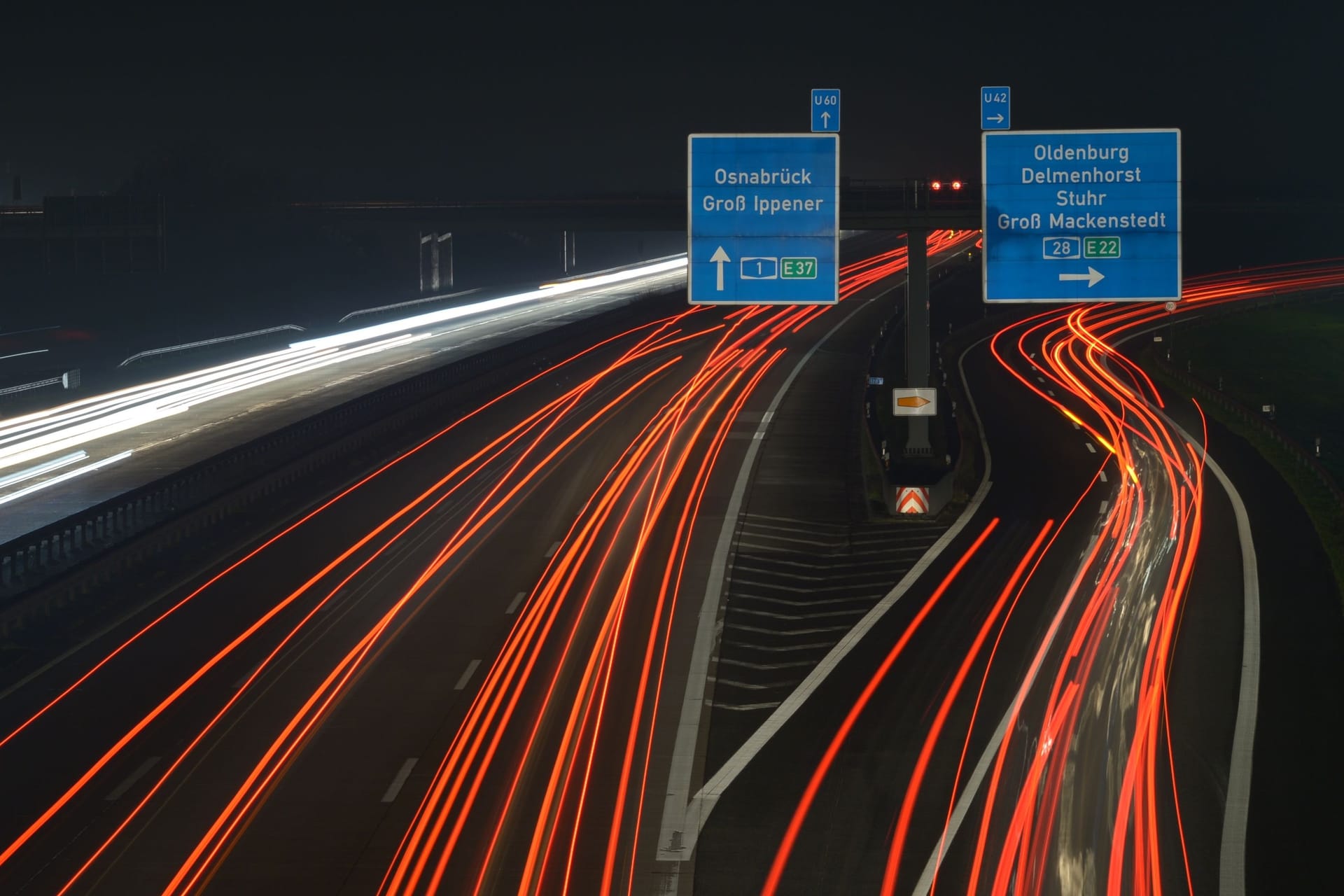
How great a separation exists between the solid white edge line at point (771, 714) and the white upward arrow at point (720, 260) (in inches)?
247

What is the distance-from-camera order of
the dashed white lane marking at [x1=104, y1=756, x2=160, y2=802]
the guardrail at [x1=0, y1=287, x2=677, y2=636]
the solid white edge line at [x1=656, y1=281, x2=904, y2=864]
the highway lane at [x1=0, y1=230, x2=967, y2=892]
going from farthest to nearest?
the guardrail at [x1=0, y1=287, x2=677, y2=636] → the dashed white lane marking at [x1=104, y1=756, x2=160, y2=802] → the solid white edge line at [x1=656, y1=281, x2=904, y2=864] → the highway lane at [x1=0, y1=230, x2=967, y2=892]

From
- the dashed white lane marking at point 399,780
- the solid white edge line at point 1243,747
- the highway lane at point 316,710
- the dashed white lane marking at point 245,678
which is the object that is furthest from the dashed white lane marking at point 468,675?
the solid white edge line at point 1243,747

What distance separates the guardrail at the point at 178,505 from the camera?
2820cm

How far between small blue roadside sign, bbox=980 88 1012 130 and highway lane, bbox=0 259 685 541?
25.0m

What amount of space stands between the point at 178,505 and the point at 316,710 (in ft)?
48.0

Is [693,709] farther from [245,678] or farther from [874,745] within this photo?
[245,678]

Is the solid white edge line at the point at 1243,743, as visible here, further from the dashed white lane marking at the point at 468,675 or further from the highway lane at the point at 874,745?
the dashed white lane marking at the point at 468,675

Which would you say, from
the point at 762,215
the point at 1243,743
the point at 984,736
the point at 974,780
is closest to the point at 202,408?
the point at 762,215

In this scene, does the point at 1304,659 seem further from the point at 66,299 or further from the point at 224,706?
the point at 66,299

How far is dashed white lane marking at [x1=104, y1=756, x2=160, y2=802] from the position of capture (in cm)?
1916

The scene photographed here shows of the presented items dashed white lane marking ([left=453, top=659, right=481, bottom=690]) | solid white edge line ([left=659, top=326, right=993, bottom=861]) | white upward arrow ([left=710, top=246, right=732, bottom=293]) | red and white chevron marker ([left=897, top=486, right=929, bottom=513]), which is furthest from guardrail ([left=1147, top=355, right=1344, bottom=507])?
dashed white lane marking ([left=453, top=659, right=481, bottom=690])

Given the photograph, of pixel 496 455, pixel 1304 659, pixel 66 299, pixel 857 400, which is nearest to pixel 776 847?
pixel 1304 659

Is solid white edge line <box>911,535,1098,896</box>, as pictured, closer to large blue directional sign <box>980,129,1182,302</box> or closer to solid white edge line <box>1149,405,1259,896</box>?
solid white edge line <box>1149,405,1259,896</box>

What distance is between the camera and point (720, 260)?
102 ft
